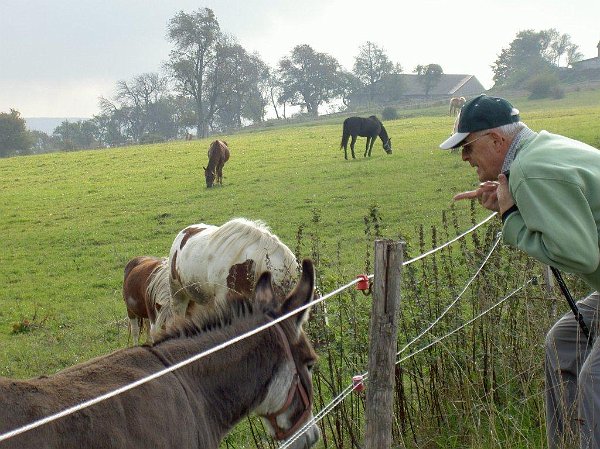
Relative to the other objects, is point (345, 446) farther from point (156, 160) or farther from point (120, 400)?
point (156, 160)

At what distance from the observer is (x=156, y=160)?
35469 mm

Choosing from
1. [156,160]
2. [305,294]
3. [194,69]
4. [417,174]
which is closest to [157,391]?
[305,294]

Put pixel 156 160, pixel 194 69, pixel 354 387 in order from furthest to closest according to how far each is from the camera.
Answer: pixel 194 69
pixel 156 160
pixel 354 387

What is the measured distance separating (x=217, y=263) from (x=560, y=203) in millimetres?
4867

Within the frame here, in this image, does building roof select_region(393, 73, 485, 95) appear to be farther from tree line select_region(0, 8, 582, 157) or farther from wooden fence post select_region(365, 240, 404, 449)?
wooden fence post select_region(365, 240, 404, 449)

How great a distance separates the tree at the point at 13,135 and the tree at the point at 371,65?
40451mm

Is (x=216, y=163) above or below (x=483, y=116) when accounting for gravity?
below

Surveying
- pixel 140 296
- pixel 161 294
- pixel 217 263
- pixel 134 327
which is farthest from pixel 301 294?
pixel 134 327

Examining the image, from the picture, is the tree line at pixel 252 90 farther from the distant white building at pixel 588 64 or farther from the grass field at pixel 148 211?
the grass field at pixel 148 211

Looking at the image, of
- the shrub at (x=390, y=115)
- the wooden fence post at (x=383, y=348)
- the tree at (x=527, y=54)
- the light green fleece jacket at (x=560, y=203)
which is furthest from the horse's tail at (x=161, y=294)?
the tree at (x=527, y=54)

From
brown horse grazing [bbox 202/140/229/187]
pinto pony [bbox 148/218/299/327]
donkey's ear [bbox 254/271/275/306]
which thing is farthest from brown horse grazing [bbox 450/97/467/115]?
donkey's ear [bbox 254/271/275/306]

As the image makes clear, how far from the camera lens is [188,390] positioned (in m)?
3.02

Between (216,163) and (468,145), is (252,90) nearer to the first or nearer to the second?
(216,163)

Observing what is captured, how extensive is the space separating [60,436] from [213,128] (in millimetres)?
79731
